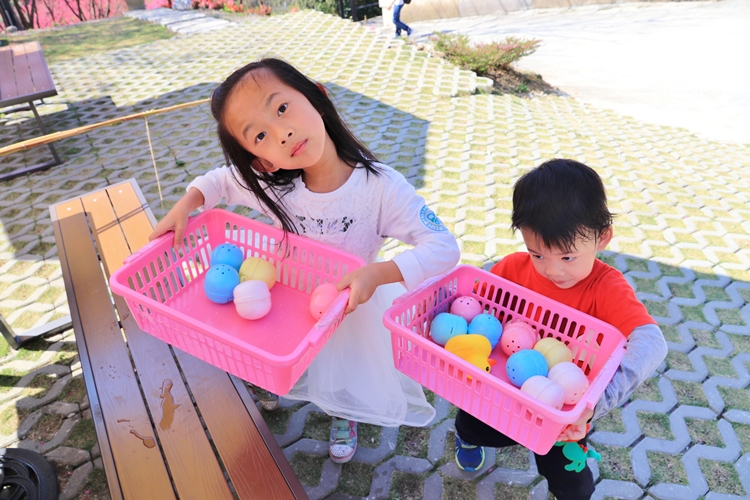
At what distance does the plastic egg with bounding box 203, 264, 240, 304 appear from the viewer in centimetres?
194

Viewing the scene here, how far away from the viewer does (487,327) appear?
1.79 m

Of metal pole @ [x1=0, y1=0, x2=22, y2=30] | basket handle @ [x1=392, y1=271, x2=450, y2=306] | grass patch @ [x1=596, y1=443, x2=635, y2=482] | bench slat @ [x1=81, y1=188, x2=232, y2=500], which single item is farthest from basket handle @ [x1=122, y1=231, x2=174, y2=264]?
metal pole @ [x1=0, y1=0, x2=22, y2=30]

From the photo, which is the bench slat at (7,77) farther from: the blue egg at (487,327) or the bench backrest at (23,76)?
the blue egg at (487,327)

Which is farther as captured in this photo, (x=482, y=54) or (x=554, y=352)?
→ (x=482, y=54)

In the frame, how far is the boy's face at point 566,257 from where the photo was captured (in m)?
1.54

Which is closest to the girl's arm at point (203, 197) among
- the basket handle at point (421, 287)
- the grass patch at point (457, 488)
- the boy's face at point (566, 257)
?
the basket handle at point (421, 287)

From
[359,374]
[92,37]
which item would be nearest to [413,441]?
[359,374]

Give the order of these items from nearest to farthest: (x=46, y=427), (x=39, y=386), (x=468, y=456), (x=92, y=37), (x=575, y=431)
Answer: (x=575, y=431), (x=468, y=456), (x=46, y=427), (x=39, y=386), (x=92, y=37)

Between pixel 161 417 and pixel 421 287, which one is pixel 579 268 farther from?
pixel 161 417

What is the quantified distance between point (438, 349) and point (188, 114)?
21.0ft

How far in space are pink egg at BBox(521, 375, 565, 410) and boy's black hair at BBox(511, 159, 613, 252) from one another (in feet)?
1.37

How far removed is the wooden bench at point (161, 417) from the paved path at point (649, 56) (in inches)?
294

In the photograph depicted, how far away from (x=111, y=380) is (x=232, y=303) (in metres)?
0.55

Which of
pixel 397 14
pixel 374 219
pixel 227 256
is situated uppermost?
pixel 397 14
